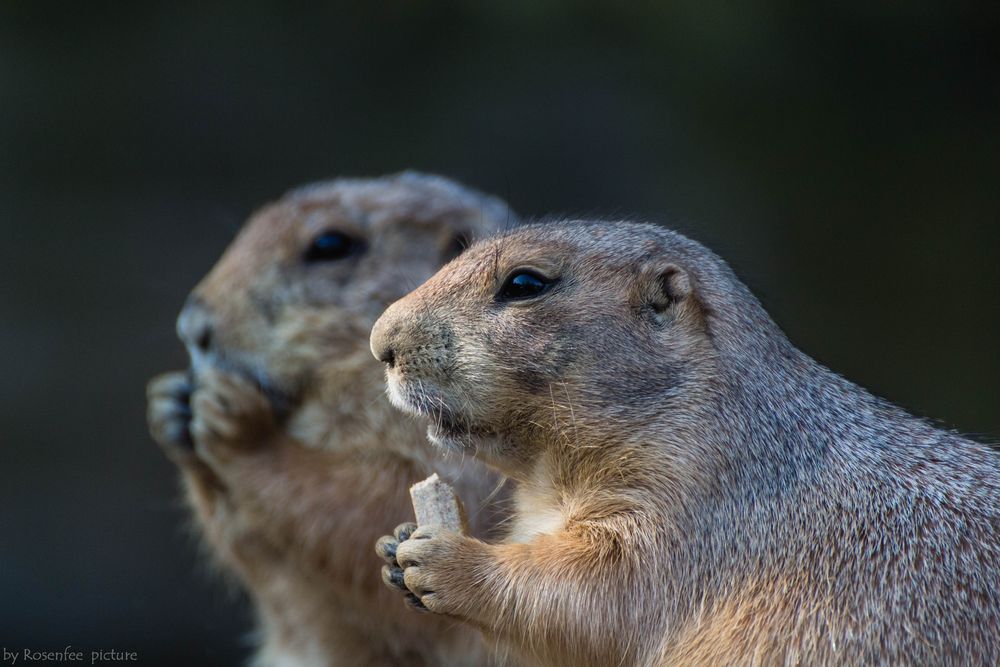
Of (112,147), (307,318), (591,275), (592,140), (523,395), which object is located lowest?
(523,395)

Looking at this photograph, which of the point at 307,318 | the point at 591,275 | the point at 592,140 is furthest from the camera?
the point at 592,140

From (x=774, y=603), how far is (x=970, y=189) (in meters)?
5.54

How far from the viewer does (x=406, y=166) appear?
675 cm

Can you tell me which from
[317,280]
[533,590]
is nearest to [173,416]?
[317,280]

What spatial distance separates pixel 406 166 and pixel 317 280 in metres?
3.22

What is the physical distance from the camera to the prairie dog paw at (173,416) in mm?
3713

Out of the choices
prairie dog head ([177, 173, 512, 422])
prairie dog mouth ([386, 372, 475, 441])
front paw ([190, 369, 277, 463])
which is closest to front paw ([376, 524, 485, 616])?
prairie dog mouth ([386, 372, 475, 441])

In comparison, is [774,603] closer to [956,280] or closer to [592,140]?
[592,140]

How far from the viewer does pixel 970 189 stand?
7.07 m

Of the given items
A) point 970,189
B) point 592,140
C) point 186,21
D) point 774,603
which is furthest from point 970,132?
point 774,603

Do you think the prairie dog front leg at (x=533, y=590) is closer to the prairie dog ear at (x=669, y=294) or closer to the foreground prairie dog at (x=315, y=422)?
the prairie dog ear at (x=669, y=294)

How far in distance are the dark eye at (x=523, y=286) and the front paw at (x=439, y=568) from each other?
0.50 meters

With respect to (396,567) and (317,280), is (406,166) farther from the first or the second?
(396,567)

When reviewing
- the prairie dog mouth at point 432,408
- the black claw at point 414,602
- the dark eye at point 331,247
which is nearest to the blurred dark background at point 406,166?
the dark eye at point 331,247
